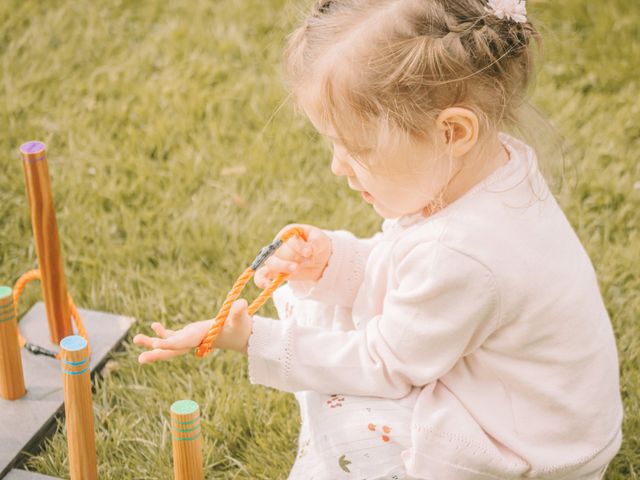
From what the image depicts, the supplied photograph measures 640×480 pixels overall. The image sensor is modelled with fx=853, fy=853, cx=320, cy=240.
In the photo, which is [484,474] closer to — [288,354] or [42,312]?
[288,354]

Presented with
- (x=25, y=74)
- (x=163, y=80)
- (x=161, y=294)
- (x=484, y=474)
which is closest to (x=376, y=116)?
(x=484, y=474)

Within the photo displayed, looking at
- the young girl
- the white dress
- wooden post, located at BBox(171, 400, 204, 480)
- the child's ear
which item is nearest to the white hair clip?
the young girl

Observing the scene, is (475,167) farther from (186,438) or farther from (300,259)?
(186,438)

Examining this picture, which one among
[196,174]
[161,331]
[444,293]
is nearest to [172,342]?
[161,331]

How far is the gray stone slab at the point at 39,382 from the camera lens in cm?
192

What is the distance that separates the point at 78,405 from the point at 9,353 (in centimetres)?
43

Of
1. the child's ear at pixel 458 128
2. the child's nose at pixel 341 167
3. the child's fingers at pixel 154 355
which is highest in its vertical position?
the child's ear at pixel 458 128

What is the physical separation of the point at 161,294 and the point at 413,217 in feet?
3.17

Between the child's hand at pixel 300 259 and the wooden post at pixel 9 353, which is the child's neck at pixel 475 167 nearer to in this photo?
the child's hand at pixel 300 259

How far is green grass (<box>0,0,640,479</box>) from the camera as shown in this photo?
2.07 meters

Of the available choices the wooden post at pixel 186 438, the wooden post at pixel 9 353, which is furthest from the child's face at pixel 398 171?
the wooden post at pixel 9 353

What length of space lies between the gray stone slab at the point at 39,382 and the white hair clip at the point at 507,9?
130 cm

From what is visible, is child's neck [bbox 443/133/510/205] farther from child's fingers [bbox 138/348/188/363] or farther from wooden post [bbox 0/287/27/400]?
wooden post [bbox 0/287/27/400]

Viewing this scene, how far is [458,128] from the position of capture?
1.53 meters
